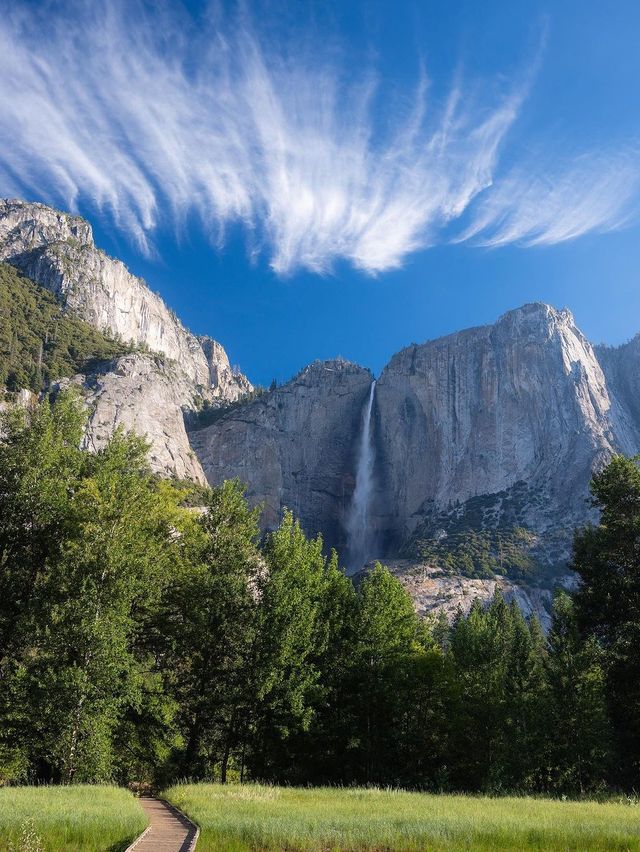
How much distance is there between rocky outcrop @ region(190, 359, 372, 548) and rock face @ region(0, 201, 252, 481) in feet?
50.8

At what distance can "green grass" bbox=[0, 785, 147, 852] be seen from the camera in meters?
9.09

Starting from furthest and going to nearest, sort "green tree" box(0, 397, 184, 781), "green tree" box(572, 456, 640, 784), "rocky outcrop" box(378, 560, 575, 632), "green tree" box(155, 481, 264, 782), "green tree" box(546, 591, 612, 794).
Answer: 1. "rocky outcrop" box(378, 560, 575, 632)
2. "green tree" box(546, 591, 612, 794)
3. "green tree" box(155, 481, 264, 782)
4. "green tree" box(572, 456, 640, 784)
5. "green tree" box(0, 397, 184, 781)

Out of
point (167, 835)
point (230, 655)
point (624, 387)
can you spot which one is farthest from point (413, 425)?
point (167, 835)

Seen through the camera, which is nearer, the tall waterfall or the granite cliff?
the granite cliff

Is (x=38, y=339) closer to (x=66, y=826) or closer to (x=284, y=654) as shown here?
(x=284, y=654)

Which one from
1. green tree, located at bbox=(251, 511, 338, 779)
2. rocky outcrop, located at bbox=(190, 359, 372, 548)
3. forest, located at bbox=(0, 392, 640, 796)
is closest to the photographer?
forest, located at bbox=(0, 392, 640, 796)

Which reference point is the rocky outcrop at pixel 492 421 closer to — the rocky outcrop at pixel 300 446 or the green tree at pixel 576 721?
the rocky outcrop at pixel 300 446

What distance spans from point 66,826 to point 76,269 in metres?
176

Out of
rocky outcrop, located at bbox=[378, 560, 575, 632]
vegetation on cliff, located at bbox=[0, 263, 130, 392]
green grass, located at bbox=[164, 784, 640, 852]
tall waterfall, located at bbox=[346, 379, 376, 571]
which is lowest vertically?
green grass, located at bbox=[164, 784, 640, 852]

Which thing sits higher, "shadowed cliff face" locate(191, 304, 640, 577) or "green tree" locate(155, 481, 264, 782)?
"shadowed cliff face" locate(191, 304, 640, 577)

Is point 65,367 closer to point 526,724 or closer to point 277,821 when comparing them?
point 526,724

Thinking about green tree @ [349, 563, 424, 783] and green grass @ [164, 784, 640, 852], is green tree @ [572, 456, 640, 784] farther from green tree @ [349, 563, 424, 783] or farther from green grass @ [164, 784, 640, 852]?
green tree @ [349, 563, 424, 783]

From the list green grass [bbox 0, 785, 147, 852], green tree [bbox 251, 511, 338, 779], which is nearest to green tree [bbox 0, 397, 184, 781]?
green tree [bbox 251, 511, 338, 779]

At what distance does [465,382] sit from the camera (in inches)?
6053
